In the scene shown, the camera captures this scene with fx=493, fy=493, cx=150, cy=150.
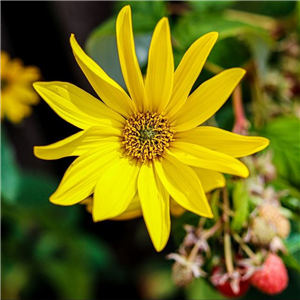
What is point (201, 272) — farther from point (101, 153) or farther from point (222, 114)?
point (222, 114)

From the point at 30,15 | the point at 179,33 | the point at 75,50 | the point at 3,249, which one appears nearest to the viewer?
the point at 75,50

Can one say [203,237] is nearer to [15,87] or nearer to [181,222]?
[181,222]

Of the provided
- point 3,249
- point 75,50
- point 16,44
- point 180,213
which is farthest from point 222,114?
point 16,44

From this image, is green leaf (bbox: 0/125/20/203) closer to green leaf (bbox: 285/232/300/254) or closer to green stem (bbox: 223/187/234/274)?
green stem (bbox: 223/187/234/274)

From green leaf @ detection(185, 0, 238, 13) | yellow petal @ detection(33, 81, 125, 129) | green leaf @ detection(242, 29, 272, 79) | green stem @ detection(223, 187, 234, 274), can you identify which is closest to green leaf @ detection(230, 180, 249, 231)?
green stem @ detection(223, 187, 234, 274)

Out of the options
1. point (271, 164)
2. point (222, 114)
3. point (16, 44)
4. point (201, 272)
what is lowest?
point (201, 272)

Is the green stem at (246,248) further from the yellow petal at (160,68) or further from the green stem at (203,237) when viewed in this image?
the yellow petal at (160,68)

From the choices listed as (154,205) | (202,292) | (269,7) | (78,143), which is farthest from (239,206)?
(269,7)
